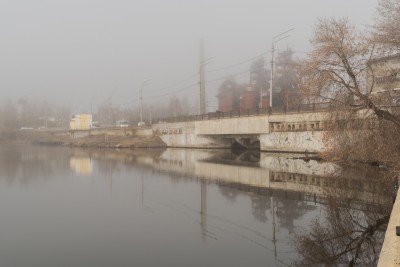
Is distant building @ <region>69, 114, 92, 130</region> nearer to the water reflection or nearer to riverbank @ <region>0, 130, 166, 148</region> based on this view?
riverbank @ <region>0, 130, 166, 148</region>

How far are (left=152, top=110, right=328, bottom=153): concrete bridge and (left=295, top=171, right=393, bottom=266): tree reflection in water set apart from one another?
22.8 metres

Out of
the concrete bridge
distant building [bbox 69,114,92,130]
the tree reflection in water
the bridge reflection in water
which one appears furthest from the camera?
distant building [bbox 69,114,92,130]

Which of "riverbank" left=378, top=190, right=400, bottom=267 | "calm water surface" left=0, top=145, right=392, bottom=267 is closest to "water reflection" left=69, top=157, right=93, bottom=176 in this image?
"calm water surface" left=0, top=145, right=392, bottom=267

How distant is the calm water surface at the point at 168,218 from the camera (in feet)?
37.2

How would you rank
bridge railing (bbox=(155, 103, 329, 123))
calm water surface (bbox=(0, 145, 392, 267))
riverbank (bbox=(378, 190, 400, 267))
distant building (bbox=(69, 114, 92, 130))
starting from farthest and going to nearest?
distant building (bbox=(69, 114, 92, 130)) → bridge railing (bbox=(155, 103, 329, 123)) → calm water surface (bbox=(0, 145, 392, 267)) → riverbank (bbox=(378, 190, 400, 267))

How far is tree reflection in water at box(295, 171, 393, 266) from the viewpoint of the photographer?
10.5 metres

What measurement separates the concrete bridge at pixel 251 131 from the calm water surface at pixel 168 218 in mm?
16189

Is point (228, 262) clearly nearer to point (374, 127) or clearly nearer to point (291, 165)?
point (374, 127)

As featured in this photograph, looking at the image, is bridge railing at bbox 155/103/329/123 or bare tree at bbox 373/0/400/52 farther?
bridge railing at bbox 155/103/329/123

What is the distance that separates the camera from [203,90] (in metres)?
70.8

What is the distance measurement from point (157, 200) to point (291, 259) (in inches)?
429

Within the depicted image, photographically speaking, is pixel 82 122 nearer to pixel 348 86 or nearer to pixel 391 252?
pixel 348 86

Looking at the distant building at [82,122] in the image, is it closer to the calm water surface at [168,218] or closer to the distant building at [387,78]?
the calm water surface at [168,218]

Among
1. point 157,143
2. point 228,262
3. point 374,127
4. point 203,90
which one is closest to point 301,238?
point 228,262
